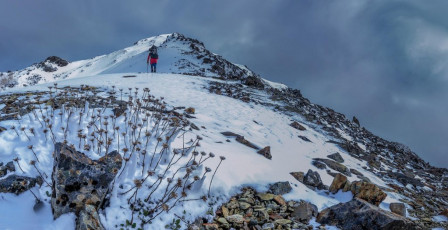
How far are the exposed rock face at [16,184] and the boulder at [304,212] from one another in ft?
15.6

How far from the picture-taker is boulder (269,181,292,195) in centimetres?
590

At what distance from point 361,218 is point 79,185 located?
17.0ft

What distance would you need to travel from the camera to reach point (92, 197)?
3773 millimetres

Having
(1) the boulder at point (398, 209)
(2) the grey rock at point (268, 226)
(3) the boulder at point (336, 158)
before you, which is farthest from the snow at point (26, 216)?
(3) the boulder at point (336, 158)

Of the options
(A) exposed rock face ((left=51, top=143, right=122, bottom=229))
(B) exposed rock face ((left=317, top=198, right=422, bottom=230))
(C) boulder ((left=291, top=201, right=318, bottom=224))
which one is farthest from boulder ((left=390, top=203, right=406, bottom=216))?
(A) exposed rock face ((left=51, top=143, right=122, bottom=229))

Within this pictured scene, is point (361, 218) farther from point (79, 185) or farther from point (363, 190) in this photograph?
point (79, 185)

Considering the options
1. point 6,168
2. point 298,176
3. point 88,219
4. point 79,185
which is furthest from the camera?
point 298,176

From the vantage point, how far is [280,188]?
6.02 m

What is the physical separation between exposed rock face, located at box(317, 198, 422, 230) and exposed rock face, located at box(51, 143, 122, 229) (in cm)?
431

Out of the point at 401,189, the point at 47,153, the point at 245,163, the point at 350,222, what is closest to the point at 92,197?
the point at 47,153

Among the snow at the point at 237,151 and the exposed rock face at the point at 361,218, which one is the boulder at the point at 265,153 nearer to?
the snow at the point at 237,151

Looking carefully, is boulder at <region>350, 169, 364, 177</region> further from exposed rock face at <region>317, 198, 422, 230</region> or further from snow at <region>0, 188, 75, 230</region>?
snow at <region>0, 188, 75, 230</region>

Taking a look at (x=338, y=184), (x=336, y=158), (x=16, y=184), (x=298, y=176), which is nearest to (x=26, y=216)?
(x=16, y=184)

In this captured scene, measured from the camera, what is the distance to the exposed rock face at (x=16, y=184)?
387 cm
